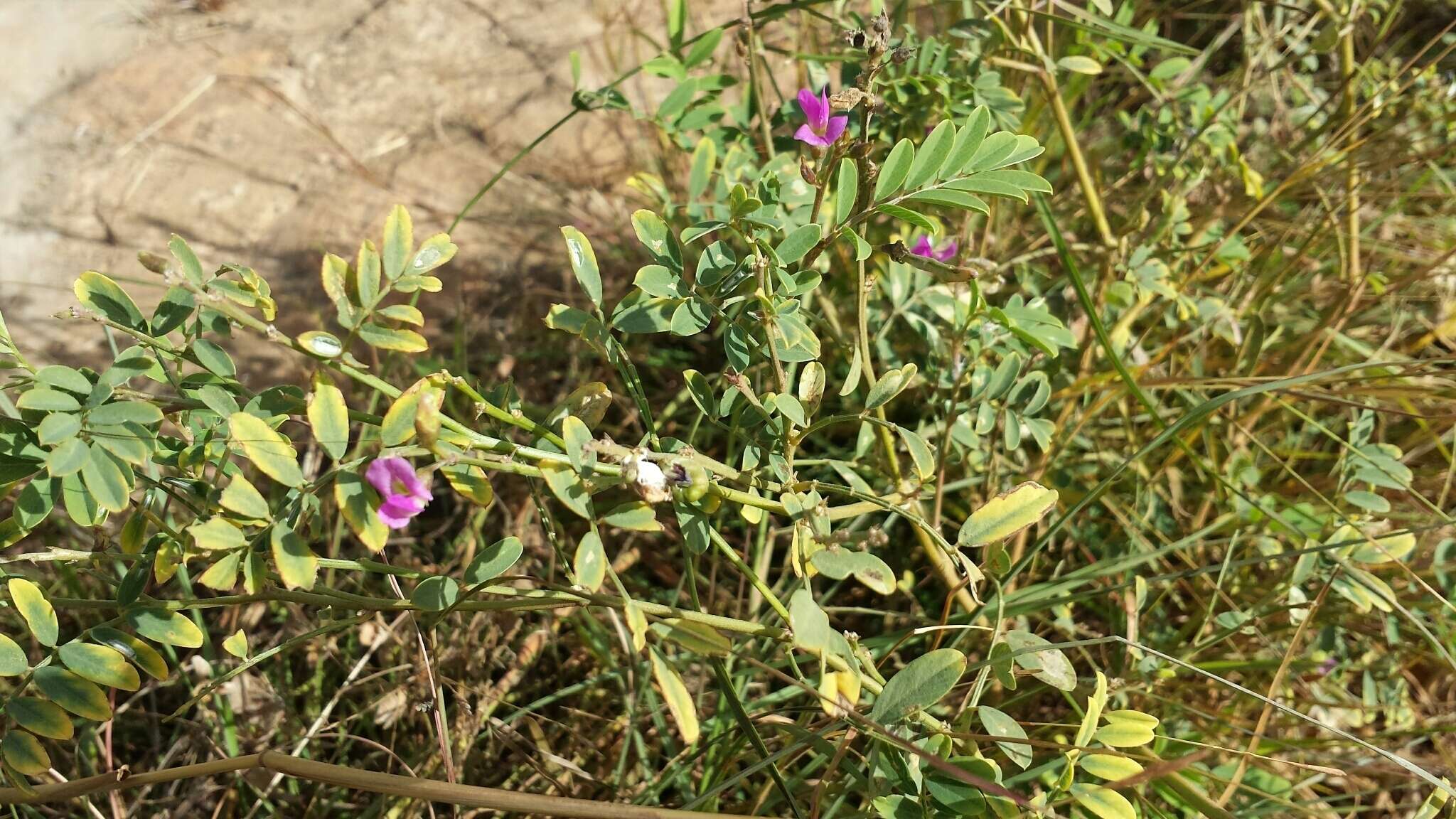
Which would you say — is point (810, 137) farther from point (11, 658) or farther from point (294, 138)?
point (294, 138)

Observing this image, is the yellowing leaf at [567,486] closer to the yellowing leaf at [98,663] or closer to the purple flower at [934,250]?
the yellowing leaf at [98,663]

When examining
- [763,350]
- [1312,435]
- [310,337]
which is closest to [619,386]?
[763,350]

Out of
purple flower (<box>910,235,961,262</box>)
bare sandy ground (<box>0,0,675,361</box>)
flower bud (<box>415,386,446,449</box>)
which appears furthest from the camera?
bare sandy ground (<box>0,0,675,361</box>)

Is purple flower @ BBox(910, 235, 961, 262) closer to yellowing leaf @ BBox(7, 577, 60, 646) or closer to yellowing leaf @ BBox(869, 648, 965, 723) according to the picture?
yellowing leaf @ BBox(869, 648, 965, 723)

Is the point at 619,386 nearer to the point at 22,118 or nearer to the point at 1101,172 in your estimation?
the point at 1101,172

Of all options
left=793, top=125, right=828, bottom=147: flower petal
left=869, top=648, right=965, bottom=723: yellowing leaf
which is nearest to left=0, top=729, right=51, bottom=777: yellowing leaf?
left=869, top=648, right=965, bottom=723: yellowing leaf

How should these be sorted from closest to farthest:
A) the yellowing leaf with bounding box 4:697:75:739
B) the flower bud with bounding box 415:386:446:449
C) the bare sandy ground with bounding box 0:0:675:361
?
the flower bud with bounding box 415:386:446:449, the yellowing leaf with bounding box 4:697:75:739, the bare sandy ground with bounding box 0:0:675:361
